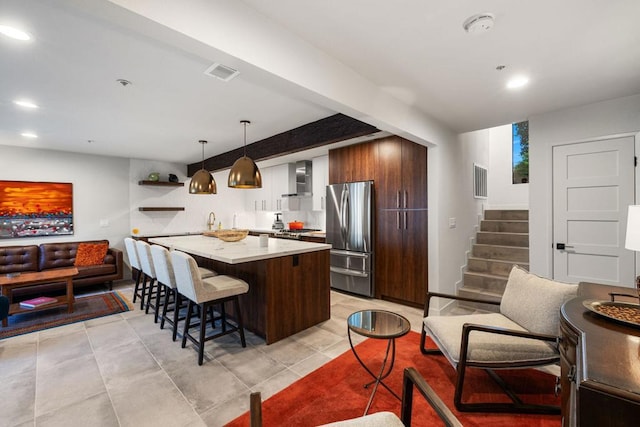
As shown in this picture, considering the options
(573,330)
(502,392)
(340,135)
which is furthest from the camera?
(340,135)

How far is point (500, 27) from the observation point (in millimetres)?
1786

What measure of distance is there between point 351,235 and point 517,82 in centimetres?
276

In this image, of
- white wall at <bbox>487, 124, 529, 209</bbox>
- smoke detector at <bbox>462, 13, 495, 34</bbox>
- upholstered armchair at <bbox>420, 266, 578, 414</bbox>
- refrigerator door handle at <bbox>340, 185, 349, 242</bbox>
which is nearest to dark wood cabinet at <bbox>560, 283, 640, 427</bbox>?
upholstered armchair at <bbox>420, 266, 578, 414</bbox>

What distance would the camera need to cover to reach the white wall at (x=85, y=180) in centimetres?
484

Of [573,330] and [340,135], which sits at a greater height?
[340,135]

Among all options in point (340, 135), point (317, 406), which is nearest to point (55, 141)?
point (340, 135)

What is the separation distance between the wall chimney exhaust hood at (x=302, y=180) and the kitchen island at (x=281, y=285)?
2679mm

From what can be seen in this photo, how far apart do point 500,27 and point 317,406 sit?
2733 millimetres

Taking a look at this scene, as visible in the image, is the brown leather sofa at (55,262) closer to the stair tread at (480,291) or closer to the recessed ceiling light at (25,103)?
the recessed ceiling light at (25,103)

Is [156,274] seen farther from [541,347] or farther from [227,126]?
[541,347]

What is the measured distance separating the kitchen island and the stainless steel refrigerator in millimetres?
1064

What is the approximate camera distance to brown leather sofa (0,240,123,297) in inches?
177

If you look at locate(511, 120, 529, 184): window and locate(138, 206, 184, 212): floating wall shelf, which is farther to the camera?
locate(138, 206, 184, 212): floating wall shelf

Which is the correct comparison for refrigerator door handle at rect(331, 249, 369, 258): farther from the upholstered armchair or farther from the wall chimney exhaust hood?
the upholstered armchair
